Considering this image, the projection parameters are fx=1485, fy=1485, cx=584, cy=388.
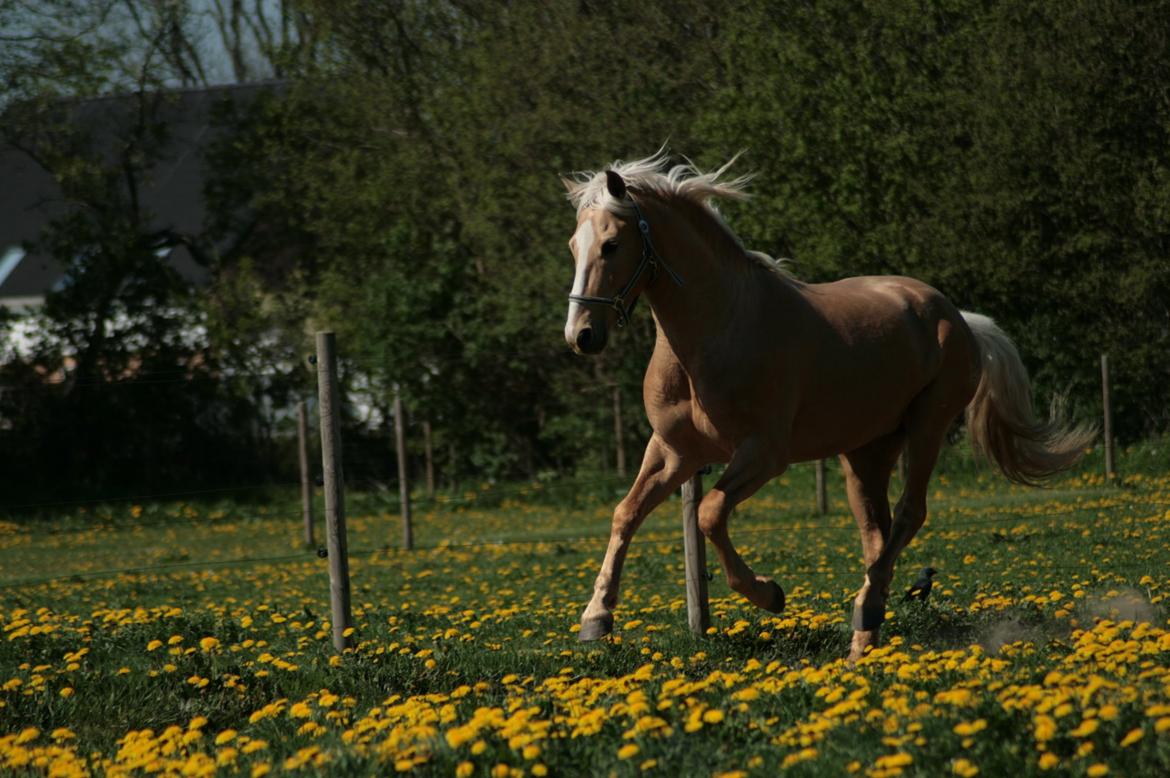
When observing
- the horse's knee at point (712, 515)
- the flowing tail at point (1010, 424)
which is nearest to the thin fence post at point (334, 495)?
the horse's knee at point (712, 515)

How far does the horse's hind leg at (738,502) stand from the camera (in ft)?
22.8

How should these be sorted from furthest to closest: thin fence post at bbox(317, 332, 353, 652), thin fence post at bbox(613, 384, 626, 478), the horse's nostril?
1. thin fence post at bbox(613, 384, 626, 478)
2. thin fence post at bbox(317, 332, 353, 652)
3. the horse's nostril

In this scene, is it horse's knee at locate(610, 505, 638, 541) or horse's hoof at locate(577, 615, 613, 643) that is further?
horse's knee at locate(610, 505, 638, 541)

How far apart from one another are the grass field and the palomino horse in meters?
0.60

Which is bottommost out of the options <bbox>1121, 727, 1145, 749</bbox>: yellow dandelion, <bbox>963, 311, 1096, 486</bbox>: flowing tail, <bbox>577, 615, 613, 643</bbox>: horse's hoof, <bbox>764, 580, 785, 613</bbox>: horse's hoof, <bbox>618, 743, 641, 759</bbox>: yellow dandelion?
<bbox>618, 743, 641, 759</bbox>: yellow dandelion

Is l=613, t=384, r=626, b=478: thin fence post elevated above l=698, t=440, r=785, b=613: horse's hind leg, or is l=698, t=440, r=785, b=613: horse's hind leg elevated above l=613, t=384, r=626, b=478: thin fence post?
l=613, t=384, r=626, b=478: thin fence post

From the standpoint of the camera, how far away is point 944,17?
21.2 m

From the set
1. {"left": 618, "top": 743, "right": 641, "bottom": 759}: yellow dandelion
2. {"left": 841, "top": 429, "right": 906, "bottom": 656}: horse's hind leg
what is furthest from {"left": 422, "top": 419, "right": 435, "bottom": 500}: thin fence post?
{"left": 618, "top": 743, "right": 641, "bottom": 759}: yellow dandelion

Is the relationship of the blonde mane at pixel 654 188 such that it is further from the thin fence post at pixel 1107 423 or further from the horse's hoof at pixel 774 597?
the thin fence post at pixel 1107 423

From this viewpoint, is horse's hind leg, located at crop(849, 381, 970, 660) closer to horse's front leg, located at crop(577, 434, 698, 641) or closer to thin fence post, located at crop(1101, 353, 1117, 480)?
horse's front leg, located at crop(577, 434, 698, 641)

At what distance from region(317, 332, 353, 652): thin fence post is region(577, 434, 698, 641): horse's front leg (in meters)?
1.49

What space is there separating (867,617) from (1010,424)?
223 cm

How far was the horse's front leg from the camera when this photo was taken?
729 cm

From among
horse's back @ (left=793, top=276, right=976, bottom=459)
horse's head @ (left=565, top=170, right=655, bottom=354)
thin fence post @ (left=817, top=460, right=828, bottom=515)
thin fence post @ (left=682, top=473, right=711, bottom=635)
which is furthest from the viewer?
thin fence post @ (left=817, top=460, right=828, bottom=515)
